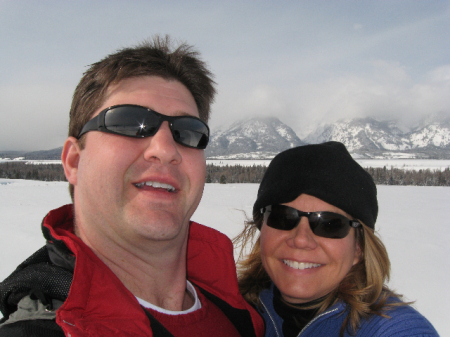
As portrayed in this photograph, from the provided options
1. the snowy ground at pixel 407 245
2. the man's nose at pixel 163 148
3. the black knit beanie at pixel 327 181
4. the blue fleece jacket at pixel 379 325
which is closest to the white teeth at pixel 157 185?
the man's nose at pixel 163 148

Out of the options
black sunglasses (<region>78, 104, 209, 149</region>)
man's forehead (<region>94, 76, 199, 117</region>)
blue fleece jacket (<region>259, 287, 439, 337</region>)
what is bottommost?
blue fleece jacket (<region>259, 287, 439, 337</region>)

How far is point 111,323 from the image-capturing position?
102cm

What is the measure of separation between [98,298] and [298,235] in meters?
1.41

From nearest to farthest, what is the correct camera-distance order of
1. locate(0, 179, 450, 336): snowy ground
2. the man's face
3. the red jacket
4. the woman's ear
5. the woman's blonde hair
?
the red jacket < the man's face < the woman's blonde hair < the woman's ear < locate(0, 179, 450, 336): snowy ground

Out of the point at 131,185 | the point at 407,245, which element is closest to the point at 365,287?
the point at 131,185

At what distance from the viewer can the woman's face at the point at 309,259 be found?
187cm

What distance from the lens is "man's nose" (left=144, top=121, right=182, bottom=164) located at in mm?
1394

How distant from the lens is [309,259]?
1.87 m

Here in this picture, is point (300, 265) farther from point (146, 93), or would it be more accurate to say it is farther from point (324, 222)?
point (146, 93)

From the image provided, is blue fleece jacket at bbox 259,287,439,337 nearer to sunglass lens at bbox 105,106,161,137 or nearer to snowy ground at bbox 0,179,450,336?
sunglass lens at bbox 105,106,161,137

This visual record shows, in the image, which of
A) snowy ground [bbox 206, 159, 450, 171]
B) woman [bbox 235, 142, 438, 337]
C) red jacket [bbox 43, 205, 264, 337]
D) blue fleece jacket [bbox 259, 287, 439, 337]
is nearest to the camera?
red jacket [bbox 43, 205, 264, 337]

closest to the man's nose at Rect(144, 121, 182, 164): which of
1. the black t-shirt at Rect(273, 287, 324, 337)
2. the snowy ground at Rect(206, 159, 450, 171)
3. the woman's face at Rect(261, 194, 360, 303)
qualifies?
the woman's face at Rect(261, 194, 360, 303)

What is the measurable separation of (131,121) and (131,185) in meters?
0.37

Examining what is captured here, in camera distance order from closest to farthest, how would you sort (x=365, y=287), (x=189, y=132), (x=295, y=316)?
(x=189, y=132)
(x=365, y=287)
(x=295, y=316)
